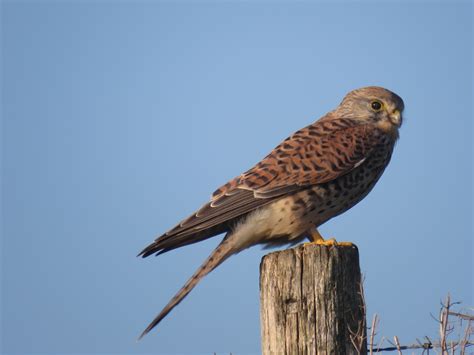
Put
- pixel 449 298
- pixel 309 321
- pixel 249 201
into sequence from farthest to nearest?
pixel 249 201 → pixel 309 321 → pixel 449 298

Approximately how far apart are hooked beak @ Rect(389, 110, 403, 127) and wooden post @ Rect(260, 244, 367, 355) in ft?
8.24

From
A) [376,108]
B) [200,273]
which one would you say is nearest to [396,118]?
[376,108]

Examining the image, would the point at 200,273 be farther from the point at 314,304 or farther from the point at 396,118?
the point at 396,118

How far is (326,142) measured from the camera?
5344 mm

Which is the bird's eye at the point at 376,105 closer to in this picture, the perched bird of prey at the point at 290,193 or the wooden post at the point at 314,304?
the perched bird of prey at the point at 290,193

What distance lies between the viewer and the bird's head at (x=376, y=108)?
5.79 metres

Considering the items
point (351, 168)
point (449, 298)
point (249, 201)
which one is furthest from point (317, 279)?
point (351, 168)

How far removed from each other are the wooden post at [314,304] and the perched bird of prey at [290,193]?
1101mm

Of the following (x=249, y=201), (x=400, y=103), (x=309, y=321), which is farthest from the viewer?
(x=400, y=103)

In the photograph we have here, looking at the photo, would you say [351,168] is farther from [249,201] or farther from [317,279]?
[317,279]

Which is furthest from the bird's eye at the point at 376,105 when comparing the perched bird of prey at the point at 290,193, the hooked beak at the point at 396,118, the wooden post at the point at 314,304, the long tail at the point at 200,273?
the wooden post at the point at 314,304

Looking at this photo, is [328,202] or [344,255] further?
[328,202]

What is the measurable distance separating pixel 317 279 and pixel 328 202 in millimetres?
1688

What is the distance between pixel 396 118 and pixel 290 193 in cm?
140
